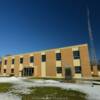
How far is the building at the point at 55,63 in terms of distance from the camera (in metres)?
29.9

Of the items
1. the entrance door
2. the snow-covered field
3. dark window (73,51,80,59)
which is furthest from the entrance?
the snow-covered field

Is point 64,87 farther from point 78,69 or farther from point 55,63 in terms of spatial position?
point 55,63

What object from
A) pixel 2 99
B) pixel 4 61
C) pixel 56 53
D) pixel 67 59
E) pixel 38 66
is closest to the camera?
pixel 2 99

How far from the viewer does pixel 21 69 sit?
41.4 m

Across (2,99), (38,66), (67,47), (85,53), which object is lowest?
(2,99)

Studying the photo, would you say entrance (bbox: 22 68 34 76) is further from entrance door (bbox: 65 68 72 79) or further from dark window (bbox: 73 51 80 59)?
dark window (bbox: 73 51 80 59)

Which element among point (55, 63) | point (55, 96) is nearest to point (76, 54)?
point (55, 63)

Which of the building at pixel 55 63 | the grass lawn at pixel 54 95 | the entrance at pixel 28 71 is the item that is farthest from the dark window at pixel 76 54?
the grass lawn at pixel 54 95

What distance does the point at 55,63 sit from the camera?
3378cm

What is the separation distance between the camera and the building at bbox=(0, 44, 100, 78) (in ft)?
98.1

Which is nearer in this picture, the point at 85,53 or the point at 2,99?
the point at 2,99

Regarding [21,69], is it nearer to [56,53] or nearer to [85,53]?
[56,53]

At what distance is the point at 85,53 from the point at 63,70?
7.17 metres

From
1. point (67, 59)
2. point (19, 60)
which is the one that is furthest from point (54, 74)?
point (19, 60)
